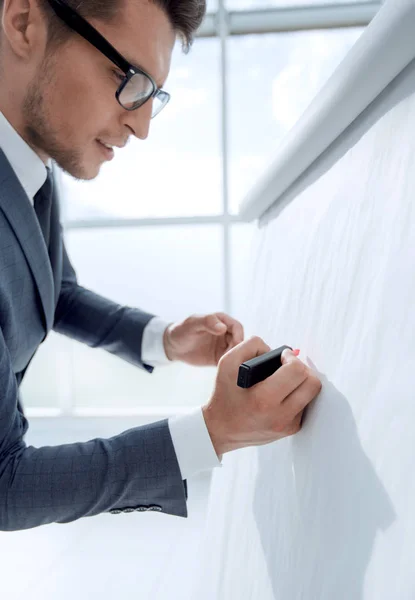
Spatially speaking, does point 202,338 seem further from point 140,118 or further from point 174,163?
point 174,163

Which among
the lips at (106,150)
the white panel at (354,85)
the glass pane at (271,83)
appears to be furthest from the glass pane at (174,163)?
the white panel at (354,85)

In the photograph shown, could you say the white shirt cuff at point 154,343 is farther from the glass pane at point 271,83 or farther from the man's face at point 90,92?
the glass pane at point 271,83

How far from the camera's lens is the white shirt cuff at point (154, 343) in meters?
1.05

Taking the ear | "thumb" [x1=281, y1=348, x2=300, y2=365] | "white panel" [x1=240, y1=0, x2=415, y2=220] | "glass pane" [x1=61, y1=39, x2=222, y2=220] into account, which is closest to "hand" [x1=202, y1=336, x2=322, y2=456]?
"thumb" [x1=281, y1=348, x2=300, y2=365]

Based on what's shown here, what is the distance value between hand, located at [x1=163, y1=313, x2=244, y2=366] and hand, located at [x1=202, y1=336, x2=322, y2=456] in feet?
1.17

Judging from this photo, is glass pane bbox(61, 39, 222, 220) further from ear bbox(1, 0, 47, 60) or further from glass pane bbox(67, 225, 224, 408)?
ear bbox(1, 0, 47, 60)

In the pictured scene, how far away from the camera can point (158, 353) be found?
3.46ft

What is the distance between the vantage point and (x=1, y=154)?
2.50 ft

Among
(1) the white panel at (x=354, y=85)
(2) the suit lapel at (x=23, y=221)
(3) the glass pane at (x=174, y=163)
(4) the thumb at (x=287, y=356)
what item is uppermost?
(3) the glass pane at (x=174, y=163)

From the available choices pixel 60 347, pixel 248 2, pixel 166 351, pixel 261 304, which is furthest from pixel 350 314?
pixel 248 2

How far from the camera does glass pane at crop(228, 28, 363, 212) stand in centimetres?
308

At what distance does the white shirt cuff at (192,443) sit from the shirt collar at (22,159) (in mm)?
472

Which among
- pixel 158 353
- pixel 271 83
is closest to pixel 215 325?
pixel 158 353

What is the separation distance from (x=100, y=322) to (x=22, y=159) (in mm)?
368
